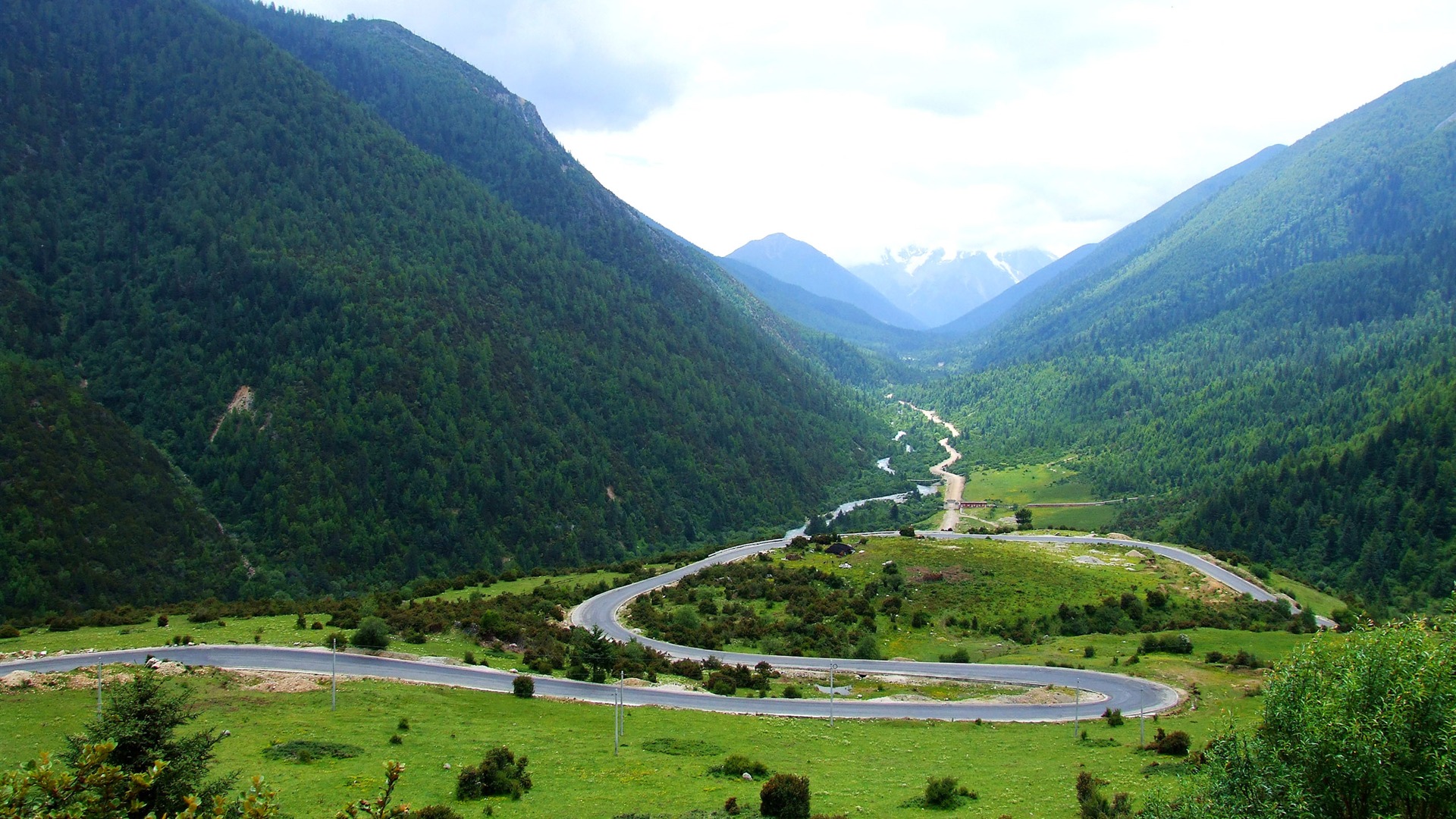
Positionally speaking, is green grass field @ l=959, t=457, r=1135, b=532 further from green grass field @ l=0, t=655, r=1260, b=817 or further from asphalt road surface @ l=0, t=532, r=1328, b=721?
green grass field @ l=0, t=655, r=1260, b=817

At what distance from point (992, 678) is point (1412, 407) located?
11989 centimetres

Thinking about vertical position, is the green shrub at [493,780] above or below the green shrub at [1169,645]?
above

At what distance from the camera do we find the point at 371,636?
47219mm

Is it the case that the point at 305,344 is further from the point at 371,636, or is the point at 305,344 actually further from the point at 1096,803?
the point at 1096,803

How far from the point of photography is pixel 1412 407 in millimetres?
126938

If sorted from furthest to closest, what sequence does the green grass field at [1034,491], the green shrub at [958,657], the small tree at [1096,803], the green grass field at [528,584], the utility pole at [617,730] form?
the green grass field at [1034,491] → the green grass field at [528,584] → the green shrub at [958,657] → the utility pole at [617,730] → the small tree at [1096,803]

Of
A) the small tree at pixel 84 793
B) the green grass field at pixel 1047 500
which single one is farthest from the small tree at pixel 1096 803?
the green grass field at pixel 1047 500

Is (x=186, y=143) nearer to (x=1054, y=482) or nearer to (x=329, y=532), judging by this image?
(x=329, y=532)

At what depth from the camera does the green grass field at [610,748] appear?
27.6 m

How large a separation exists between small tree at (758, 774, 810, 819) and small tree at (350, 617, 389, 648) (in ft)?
98.9

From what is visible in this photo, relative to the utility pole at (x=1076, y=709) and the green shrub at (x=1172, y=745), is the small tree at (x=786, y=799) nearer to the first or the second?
the green shrub at (x=1172, y=745)

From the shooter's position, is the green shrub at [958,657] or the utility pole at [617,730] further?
the green shrub at [958,657]

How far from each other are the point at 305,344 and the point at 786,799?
374 ft

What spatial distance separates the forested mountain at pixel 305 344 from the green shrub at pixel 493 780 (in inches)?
2896
